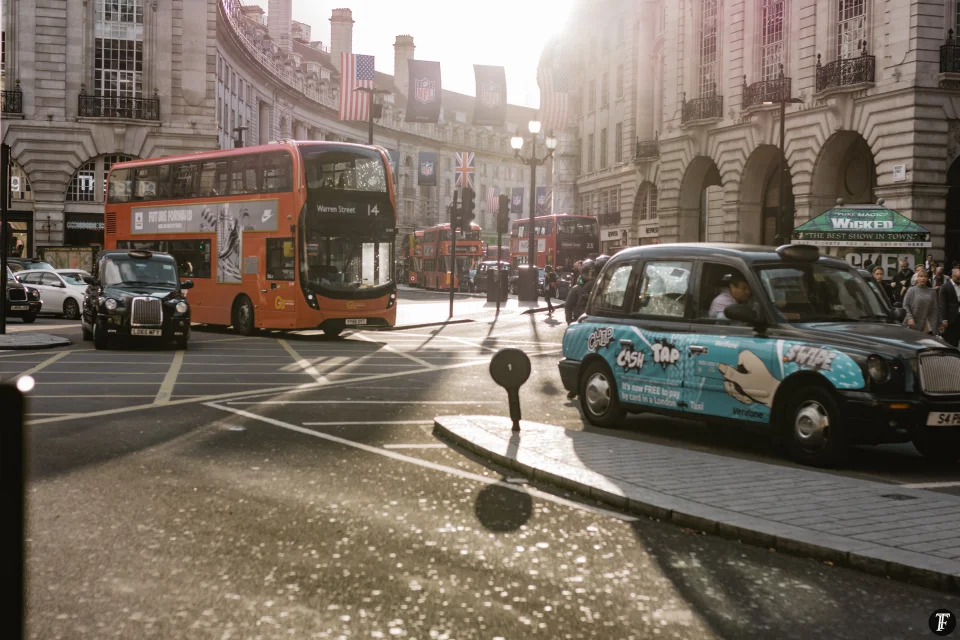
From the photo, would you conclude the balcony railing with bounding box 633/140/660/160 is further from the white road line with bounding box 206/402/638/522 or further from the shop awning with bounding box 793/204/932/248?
the white road line with bounding box 206/402/638/522

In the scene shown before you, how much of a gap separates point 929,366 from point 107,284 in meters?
16.1

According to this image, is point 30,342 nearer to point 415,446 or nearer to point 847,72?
point 415,446

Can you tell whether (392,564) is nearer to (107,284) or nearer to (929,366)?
(929,366)

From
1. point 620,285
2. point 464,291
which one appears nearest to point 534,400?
point 620,285

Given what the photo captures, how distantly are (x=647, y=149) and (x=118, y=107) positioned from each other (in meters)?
24.1

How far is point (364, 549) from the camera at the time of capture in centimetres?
548

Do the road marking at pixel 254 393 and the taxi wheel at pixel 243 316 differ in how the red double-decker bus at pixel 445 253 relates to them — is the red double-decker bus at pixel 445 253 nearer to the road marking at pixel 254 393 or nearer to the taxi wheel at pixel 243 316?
the taxi wheel at pixel 243 316

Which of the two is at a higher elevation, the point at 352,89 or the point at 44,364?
the point at 352,89

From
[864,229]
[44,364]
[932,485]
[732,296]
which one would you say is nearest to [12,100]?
[44,364]

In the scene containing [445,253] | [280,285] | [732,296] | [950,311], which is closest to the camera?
[732,296]

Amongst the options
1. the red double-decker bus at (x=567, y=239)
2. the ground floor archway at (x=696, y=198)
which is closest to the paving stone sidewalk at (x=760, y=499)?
the ground floor archway at (x=696, y=198)

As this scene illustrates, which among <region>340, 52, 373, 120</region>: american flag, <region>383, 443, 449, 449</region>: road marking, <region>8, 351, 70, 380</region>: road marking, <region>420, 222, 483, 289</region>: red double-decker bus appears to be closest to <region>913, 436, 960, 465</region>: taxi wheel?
<region>383, 443, 449, 449</region>: road marking

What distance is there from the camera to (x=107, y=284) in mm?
20016

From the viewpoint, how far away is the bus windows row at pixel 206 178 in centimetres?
2266
